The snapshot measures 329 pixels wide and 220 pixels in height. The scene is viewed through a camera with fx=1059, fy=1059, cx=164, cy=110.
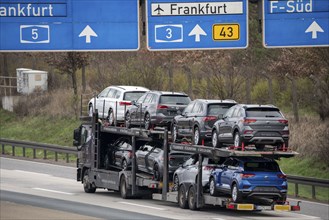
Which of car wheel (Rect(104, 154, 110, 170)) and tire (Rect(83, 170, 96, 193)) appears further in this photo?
tire (Rect(83, 170, 96, 193))

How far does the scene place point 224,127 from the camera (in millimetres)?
29906

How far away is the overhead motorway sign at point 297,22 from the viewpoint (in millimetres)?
21453

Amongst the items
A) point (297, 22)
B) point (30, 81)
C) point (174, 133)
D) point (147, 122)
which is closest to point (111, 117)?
point (147, 122)

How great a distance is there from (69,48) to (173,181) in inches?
478

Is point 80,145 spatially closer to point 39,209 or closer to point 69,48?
point 39,209

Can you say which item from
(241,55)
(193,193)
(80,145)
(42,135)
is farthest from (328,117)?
(42,135)

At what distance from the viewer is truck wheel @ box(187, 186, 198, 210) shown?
3135cm

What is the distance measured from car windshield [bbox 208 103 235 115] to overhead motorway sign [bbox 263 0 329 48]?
9747 millimetres

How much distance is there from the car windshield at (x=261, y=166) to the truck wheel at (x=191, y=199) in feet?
7.62

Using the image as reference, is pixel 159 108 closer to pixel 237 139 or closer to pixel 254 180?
pixel 237 139

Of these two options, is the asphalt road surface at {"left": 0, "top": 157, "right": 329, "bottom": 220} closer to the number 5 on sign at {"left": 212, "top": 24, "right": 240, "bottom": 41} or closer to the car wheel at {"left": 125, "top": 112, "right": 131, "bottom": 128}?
the car wheel at {"left": 125, "top": 112, "right": 131, "bottom": 128}

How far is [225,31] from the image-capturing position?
21734mm

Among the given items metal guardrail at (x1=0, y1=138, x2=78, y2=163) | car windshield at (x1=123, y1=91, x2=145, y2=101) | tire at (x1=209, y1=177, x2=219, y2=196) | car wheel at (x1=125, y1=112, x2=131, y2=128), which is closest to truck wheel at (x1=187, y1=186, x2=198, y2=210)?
tire at (x1=209, y1=177, x2=219, y2=196)

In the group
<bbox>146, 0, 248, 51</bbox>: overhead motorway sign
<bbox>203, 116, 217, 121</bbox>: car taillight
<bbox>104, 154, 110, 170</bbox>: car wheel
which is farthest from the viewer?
<bbox>104, 154, 110, 170</bbox>: car wheel
